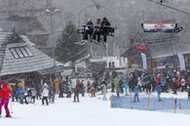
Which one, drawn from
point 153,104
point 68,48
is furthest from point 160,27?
point 68,48

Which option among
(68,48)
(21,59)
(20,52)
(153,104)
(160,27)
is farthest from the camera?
(68,48)

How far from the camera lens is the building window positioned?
40.6 meters

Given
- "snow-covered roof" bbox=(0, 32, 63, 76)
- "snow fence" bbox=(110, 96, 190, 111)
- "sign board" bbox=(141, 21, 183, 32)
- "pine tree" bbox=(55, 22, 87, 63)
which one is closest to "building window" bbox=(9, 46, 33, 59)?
"snow-covered roof" bbox=(0, 32, 63, 76)

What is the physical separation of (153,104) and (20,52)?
1848cm

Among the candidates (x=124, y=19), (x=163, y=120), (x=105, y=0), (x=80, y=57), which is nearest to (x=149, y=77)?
(x=163, y=120)

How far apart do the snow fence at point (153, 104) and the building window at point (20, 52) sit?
16316 millimetres

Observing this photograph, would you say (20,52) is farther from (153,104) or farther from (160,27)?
(160,27)

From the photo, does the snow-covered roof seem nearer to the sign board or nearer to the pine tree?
the pine tree

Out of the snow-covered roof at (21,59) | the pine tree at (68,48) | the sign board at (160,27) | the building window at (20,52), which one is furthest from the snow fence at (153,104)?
the pine tree at (68,48)

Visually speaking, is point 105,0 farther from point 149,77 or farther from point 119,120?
point 119,120

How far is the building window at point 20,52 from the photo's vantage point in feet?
133

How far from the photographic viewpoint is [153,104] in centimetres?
2580

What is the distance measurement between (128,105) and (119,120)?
9263mm

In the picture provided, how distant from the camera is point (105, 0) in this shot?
441 feet
